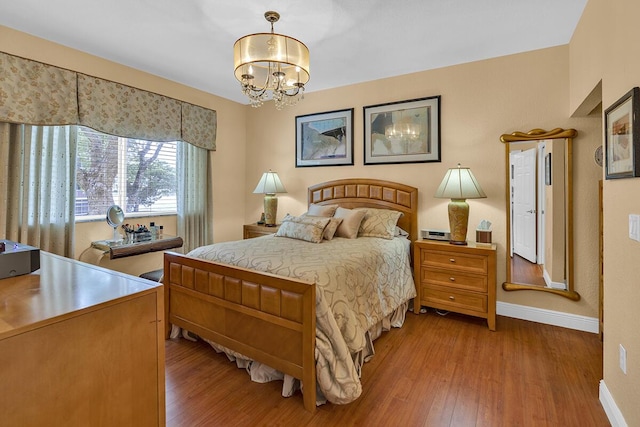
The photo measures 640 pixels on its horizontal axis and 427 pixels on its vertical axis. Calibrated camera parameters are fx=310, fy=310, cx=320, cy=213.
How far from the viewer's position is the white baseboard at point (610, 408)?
5.22 feet

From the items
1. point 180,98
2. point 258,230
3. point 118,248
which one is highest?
point 180,98

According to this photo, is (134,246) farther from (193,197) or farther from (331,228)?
(331,228)

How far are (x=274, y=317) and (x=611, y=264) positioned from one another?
1955 millimetres

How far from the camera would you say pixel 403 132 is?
11.9 feet

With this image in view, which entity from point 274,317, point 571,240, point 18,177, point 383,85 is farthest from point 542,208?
point 18,177

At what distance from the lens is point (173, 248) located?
352 centimetres

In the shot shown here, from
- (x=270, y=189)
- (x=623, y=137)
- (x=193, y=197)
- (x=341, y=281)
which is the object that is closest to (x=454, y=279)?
(x=341, y=281)

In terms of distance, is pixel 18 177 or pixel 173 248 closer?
pixel 18 177

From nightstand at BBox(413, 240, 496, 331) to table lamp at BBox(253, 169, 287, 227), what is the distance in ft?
6.55

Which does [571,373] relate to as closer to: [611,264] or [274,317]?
[611,264]

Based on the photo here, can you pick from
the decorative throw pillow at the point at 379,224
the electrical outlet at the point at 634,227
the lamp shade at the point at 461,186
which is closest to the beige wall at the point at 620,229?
the electrical outlet at the point at 634,227

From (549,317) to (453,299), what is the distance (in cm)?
92

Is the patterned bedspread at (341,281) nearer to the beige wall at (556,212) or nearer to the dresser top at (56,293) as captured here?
the dresser top at (56,293)

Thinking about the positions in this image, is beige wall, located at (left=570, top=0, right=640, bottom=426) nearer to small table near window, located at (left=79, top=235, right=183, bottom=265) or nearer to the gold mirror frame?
the gold mirror frame
